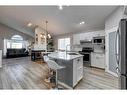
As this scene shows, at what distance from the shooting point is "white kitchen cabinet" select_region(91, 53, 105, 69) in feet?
18.5

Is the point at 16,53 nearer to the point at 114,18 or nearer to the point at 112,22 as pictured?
the point at 112,22

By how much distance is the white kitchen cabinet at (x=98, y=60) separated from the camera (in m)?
5.62

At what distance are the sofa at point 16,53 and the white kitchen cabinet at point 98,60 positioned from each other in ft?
24.6

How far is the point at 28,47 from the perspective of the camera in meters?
12.2

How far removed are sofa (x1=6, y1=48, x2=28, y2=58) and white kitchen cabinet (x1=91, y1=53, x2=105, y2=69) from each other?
7483 millimetres

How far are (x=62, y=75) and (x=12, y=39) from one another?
30.2ft

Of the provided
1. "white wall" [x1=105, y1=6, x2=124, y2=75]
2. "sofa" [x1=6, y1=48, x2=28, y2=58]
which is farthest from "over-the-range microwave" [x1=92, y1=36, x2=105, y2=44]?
"sofa" [x1=6, y1=48, x2=28, y2=58]

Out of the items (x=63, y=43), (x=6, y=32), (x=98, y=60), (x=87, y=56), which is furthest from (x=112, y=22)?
(x=6, y=32)

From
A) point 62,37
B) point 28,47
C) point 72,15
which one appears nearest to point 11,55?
point 28,47

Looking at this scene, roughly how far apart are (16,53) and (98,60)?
7.94 metres

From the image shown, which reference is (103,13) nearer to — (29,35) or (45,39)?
(45,39)

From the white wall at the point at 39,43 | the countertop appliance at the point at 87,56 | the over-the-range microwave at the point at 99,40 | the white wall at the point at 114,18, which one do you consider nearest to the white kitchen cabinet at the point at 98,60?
the countertop appliance at the point at 87,56

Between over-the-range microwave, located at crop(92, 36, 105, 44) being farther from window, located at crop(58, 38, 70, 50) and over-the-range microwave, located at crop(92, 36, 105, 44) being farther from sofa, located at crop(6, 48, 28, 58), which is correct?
sofa, located at crop(6, 48, 28, 58)

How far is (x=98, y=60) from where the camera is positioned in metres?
5.84
